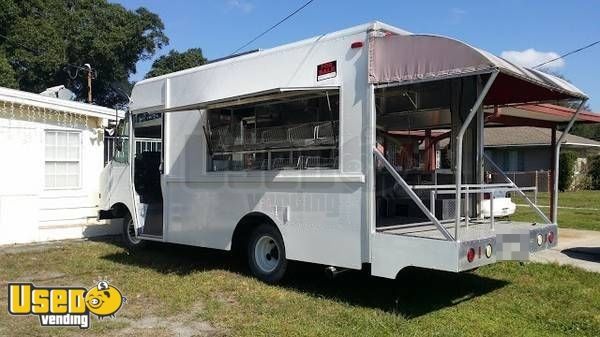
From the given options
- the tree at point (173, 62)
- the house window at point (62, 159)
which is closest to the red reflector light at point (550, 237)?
the house window at point (62, 159)

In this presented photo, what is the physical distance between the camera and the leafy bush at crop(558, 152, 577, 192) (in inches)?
1148

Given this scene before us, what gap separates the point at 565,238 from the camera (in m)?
11.2

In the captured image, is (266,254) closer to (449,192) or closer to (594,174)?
(449,192)

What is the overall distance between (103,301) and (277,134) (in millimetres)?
2890

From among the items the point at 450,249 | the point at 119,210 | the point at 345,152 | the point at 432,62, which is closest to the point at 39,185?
the point at 119,210

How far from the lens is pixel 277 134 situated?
7191 mm

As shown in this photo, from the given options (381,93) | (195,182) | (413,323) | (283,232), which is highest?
(381,93)

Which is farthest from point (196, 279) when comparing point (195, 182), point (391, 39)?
point (391, 39)

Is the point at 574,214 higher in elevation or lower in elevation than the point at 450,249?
lower

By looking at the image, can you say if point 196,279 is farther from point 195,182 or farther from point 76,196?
point 76,196

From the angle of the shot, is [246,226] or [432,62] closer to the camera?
[432,62]

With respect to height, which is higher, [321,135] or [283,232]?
[321,135]

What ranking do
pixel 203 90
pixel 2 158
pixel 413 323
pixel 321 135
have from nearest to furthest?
pixel 413 323
pixel 321 135
pixel 203 90
pixel 2 158

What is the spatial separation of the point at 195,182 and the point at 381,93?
3068 mm
